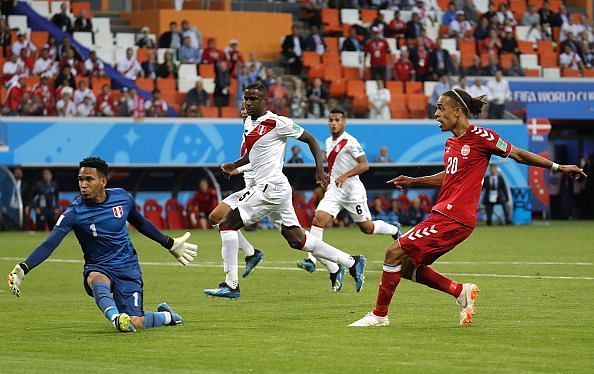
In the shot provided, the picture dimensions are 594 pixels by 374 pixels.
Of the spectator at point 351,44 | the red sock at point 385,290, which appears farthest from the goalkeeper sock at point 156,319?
the spectator at point 351,44

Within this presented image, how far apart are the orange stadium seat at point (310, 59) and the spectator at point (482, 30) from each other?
6.51 m

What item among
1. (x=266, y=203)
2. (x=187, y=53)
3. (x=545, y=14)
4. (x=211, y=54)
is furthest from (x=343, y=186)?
(x=545, y=14)

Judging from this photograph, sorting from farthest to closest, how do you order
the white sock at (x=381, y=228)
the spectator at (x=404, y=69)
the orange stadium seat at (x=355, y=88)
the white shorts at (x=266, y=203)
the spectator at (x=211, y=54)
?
the spectator at (x=404, y=69) < the orange stadium seat at (x=355, y=88) < the spectator at (x=211, y=54) < the white sock at (x=381, y=228) < the white shorts at (x=266, y=203)

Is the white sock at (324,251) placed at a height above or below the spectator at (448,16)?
below

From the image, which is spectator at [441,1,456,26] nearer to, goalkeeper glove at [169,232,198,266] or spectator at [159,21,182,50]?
spectator at [159,21,182,50]

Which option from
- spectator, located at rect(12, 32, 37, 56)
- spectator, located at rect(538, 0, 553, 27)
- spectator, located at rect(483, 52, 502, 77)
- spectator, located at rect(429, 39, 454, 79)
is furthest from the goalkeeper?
spectator, located at rect(538, 0, 553, 27)

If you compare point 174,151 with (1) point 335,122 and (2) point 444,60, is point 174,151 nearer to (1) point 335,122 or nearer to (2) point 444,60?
(2) point 444,60

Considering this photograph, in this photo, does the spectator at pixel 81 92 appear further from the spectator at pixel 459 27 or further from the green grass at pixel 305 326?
the spectator at pixel 459 27

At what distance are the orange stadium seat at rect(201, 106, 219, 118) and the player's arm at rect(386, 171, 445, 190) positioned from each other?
22.0 m

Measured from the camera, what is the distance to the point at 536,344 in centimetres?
1085

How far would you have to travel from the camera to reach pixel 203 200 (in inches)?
1369

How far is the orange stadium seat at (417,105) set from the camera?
37.8 m

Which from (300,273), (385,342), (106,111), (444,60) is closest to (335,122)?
(300,273)

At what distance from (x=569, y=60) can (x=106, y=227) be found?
3298cm
